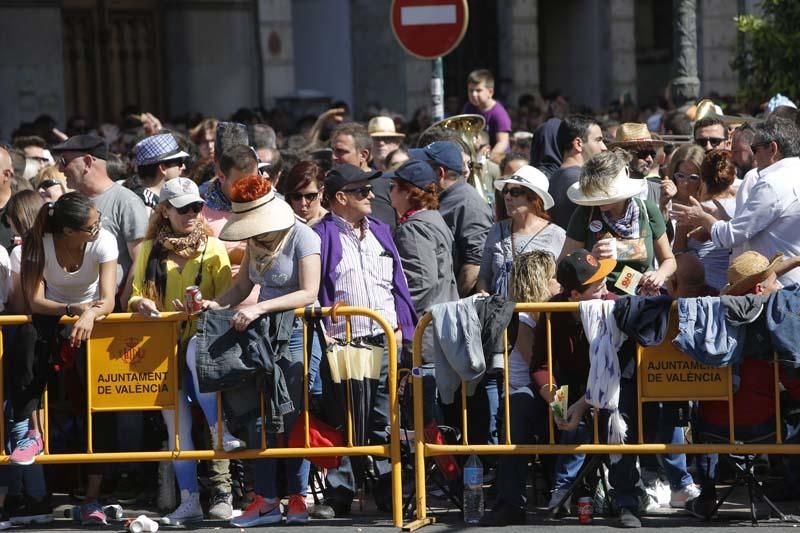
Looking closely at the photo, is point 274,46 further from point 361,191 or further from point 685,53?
point 361,191

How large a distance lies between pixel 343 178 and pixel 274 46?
1403 cm

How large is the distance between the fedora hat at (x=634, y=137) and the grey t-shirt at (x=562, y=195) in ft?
2.32

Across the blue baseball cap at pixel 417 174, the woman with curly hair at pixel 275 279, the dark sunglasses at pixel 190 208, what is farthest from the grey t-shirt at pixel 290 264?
the blue baseball cap at pixel 417 174

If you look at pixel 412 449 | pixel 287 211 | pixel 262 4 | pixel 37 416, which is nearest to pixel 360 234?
pixel 287 211

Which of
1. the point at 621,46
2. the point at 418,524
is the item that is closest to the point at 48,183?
the point at 418,524

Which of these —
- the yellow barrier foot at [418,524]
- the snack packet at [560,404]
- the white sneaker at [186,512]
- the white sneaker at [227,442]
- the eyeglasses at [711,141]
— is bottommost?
the yellow barrier foot at [418,524]

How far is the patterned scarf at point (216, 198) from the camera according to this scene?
10031 mm

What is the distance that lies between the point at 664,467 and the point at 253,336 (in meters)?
2.48

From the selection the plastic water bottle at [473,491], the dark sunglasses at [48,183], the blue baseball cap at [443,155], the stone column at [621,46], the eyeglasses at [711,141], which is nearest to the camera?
the plastic water bottle at [473,491]

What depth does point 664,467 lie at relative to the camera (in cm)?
914

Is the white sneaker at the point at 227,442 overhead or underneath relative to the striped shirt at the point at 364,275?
underneath

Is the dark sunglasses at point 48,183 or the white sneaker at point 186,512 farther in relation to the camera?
the dark sunglasses at point 48,183

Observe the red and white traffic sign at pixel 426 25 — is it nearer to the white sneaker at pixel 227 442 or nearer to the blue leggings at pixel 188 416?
the blue leggings at pixel 188 416

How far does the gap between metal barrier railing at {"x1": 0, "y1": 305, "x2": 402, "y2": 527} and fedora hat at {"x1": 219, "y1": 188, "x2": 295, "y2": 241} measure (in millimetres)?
495
